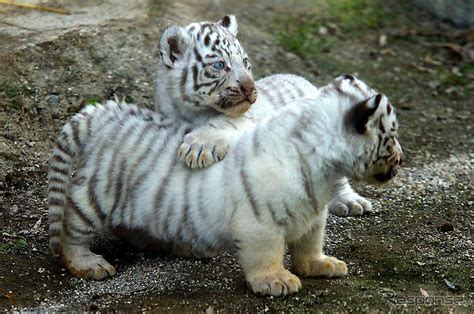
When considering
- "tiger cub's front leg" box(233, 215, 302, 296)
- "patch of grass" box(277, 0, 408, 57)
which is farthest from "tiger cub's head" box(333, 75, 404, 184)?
"patch of grass" box(277, 0, 408, 57)

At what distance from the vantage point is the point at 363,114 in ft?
11.3

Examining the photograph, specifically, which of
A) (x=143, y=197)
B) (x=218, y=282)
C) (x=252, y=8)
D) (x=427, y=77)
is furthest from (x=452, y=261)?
(x=252, y=8)

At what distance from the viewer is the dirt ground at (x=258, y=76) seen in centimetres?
371

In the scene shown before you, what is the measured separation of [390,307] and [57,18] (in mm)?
3388

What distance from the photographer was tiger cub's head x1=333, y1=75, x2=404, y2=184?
3.48 m

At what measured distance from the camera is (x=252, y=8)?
715 centimetres

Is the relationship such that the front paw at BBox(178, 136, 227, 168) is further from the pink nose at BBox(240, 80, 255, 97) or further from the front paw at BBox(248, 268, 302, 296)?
the front paw at BBox(248, 268, 302, 296)

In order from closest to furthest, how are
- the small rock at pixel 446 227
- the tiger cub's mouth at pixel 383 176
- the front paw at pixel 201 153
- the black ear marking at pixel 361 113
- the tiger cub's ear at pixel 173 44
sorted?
the black ear marking at pixel 361 113 → the tiger cub's mouth at pixel 383 176 → the front paw at pixel 201 153 → the tiger cub's ear at pixel 173 44 → the small rock at pixel 446 227

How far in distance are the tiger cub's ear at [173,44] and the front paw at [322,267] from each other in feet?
4.05

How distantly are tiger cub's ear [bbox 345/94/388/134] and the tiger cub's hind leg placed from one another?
1297mm

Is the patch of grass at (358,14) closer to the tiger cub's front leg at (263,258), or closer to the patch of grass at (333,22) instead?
the patch of grass at (333,22)

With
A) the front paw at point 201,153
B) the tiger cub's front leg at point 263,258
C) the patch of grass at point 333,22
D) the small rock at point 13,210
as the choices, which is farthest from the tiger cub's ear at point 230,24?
the patch of grass at point 333,22

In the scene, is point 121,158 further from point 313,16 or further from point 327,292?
point 313,16

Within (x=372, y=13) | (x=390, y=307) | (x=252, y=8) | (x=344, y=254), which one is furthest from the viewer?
(x=372, y=13)
